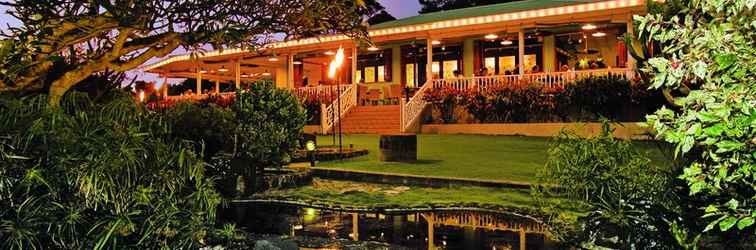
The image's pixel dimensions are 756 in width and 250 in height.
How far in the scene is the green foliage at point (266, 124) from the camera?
28.8 ft

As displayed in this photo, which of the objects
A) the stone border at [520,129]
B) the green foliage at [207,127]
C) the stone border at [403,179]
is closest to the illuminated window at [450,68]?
the stone border at [520,129]

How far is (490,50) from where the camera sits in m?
24.0

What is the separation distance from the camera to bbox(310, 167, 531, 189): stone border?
28.7 ft

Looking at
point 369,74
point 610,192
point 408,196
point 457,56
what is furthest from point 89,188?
point 369,74

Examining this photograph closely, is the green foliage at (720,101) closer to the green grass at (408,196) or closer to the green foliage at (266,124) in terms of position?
the green grass at (408,196)

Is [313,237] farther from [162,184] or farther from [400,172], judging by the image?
[400,172]

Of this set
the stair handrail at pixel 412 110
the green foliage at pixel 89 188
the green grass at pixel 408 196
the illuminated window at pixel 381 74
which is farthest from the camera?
the illuminated window at pixel 381 74

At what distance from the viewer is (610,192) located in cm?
520

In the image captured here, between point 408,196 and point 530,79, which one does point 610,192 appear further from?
point 530,79

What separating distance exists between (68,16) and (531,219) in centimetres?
478

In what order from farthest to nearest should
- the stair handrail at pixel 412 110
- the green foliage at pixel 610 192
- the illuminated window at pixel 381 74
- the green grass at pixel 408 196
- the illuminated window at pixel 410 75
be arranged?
the illuminated window at pixel 381 74 < the illuminated window at pixel 410 75 < the stair handrail at pixel 412 110 < the green grass at pixel 408 196 < the green foliage at pixel 610 192

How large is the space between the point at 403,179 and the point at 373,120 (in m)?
10.7

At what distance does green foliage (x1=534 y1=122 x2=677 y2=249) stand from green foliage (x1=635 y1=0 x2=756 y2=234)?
1157mm

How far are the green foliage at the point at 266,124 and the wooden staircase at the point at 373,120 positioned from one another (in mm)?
10079
